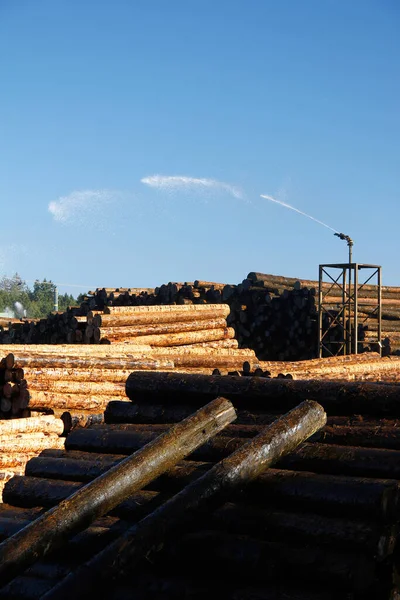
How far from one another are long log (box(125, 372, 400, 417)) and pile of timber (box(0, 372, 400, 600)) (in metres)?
0.01

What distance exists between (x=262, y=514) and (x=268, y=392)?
61.5 inches

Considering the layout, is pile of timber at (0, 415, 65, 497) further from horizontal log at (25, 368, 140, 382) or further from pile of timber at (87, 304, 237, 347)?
pile of timber at (87, 304, 237, 347)

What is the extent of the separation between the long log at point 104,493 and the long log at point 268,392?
53cm

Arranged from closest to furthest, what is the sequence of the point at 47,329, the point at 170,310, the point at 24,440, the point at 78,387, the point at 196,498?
the point at 196,498
the point at 24,440
the point at 78,387
the point at 170,310
the point at 47,329

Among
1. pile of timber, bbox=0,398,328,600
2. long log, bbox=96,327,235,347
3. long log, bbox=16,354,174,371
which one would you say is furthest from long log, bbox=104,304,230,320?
pile of timber, bbox=0,398,328,600

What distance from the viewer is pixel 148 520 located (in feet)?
17.0

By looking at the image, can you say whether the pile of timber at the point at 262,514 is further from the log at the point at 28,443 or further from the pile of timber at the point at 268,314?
the pile of timber at the point at 268,314

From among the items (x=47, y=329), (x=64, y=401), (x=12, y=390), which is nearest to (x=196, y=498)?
(x=64, y=401)

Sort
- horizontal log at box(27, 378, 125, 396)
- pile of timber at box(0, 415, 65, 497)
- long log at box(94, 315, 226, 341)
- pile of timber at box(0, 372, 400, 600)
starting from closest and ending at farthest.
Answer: pile of timber at box(0, 372, 400, 600)
pile of timber at box(0, 415, 65, 497)
horizontal log at box(27, 378, 125, 396)
long log at box(94, 315, 226, 341)

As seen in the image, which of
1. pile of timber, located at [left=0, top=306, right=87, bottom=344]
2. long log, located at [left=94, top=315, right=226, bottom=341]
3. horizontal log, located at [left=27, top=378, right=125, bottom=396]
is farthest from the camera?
pile of timber, located at [left=0, top=306, right=87, bottom=344]

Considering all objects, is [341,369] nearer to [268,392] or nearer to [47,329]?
[268,392]

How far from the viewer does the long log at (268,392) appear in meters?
6.43

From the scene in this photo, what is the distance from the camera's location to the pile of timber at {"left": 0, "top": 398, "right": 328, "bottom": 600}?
16.5ft

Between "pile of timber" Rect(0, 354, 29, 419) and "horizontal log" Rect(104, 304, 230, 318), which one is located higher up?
"horizontal log" Rect(104, 304, 230, 318)
